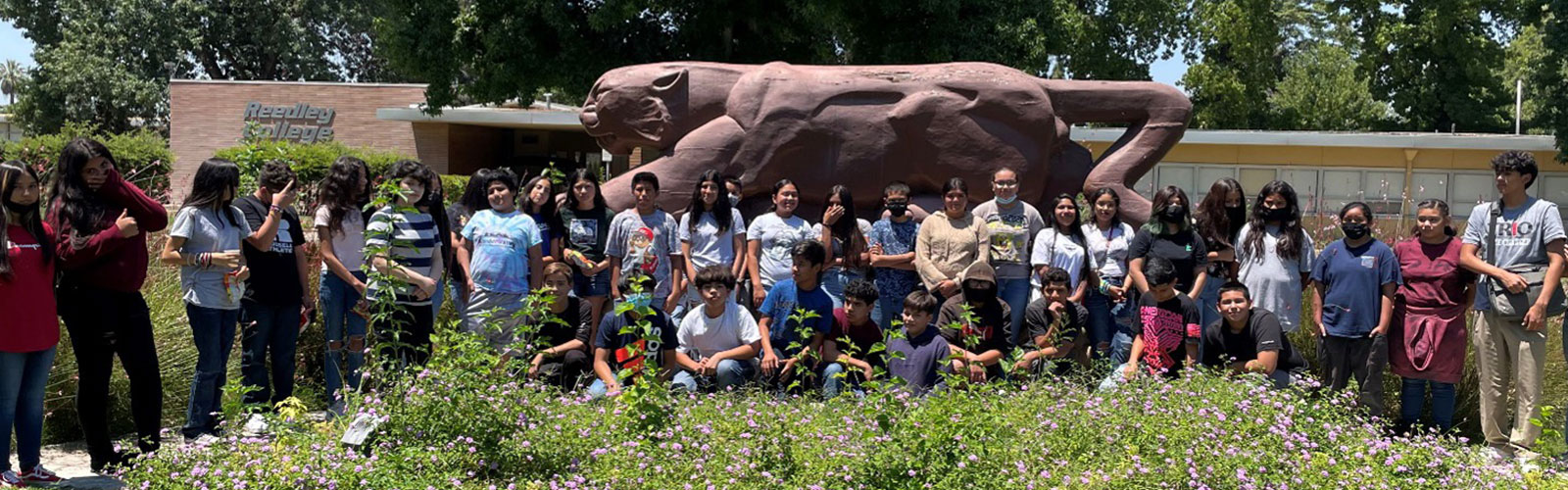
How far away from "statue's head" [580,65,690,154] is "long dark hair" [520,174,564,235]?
1.40 meters

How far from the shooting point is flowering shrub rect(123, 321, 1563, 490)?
4027mm

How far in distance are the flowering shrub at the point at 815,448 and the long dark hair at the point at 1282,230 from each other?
1.38 metres

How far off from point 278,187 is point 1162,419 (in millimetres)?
3729

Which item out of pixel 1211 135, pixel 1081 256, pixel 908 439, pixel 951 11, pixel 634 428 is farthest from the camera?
pixel 1211 135

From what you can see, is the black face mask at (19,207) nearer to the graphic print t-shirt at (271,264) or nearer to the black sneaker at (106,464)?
the graphic print t-shirt at (271,264)

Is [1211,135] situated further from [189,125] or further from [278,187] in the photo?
[189,125]

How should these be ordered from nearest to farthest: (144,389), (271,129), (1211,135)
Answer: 1. (144,389)
2. (1211,135)
3. (271,129)

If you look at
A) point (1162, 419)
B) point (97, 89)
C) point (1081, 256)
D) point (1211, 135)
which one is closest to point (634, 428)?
point (1162, 419)

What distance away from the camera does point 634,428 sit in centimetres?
462

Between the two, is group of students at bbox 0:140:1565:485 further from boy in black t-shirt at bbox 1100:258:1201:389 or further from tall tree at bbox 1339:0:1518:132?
tall tree at bbox 1339:0:1518:132

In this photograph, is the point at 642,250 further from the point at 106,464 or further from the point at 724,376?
the point at 106,464

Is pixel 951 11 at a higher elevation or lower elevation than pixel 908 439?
higher

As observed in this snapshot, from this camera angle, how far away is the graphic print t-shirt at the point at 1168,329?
19.2ft

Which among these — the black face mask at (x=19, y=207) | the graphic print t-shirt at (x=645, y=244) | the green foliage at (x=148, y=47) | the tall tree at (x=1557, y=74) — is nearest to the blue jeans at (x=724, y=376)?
the graphic print t-shirt at (x=645, y=244)
